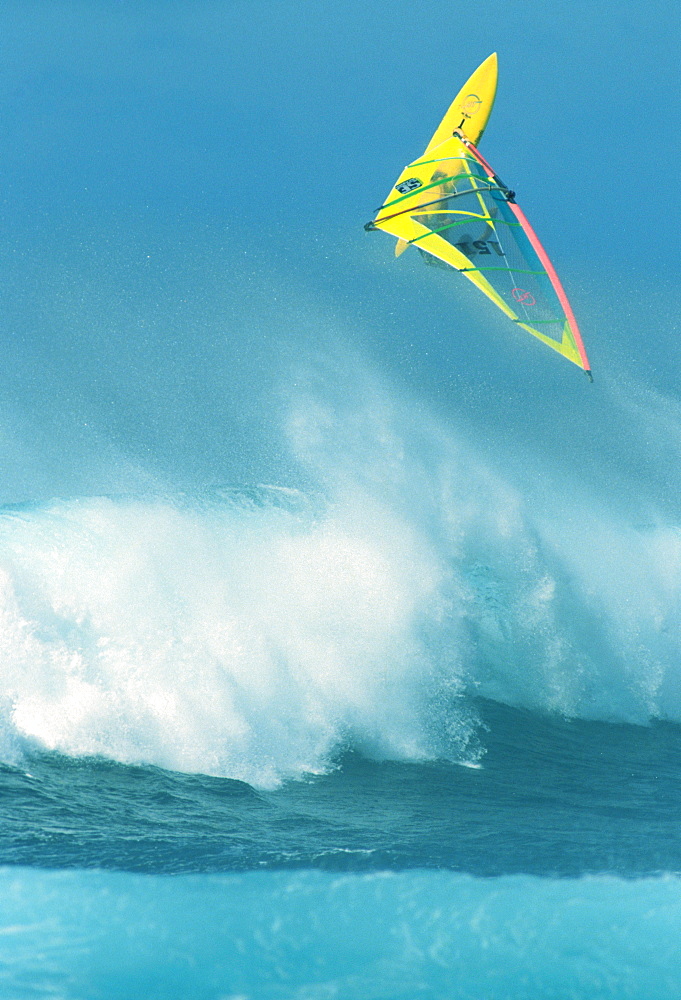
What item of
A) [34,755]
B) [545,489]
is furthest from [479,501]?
[34,755]

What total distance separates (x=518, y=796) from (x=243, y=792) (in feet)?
7.60

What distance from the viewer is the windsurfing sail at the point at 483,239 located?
1135 cm

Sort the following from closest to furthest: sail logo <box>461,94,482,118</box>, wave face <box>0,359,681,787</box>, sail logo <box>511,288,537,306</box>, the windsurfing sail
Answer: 1. wave face <box>0,359,681,787</box>
2. the windsurfing sail
3. sail logo <box>511,288,537,306</box>
4. sail logo <box>461,94,482,118</box>

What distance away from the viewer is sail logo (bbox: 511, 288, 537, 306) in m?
11.6

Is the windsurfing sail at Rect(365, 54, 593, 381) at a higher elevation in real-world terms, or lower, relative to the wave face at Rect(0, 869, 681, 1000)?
higher

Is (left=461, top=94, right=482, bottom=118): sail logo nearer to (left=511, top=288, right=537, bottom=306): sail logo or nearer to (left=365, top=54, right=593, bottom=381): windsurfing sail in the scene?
(left=365, top=54, right=593, bottom=381): windsurfing sail

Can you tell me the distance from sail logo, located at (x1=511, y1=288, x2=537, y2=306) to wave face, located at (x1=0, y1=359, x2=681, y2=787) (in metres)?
2.21

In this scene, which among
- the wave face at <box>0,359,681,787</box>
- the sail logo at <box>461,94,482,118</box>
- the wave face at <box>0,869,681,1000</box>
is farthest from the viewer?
the sail logo at <box>461,94,482,118</box>

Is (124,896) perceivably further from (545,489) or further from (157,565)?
(545,489)

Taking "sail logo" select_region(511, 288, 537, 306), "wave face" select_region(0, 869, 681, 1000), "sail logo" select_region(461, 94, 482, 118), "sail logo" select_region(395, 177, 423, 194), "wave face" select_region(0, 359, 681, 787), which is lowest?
"wave face" select_region(0, 869, 681, 1000)

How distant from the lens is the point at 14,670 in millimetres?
7676

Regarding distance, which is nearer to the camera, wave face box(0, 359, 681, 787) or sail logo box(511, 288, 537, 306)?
wave face box(0, 359, 681, 787)

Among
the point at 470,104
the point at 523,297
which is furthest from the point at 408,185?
the point at 470,104

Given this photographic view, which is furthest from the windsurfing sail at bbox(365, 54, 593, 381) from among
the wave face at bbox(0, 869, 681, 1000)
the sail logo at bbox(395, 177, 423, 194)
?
the wave face at bbox(0, 869, 681, 1000)
